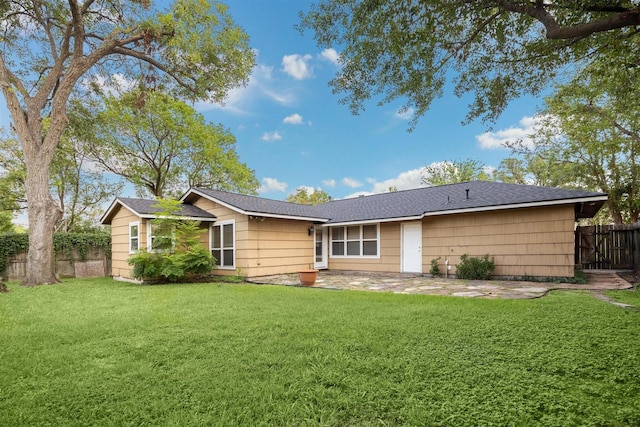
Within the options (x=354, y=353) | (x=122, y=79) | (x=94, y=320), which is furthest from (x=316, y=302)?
(x=122, y=79)

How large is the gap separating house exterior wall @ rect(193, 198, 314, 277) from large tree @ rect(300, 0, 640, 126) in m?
6.12

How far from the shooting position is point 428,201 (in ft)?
38.4

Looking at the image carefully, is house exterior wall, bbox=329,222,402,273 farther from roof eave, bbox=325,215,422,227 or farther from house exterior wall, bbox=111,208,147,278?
house exterior wall, bbox=111,208,147,278

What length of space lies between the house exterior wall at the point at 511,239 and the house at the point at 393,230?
24 millimetres

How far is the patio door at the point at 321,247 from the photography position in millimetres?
13328

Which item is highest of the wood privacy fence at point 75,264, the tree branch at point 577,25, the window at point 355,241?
the tree branch at point 577,25

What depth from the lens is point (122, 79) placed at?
14172 millimetres

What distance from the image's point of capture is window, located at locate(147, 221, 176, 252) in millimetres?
9578

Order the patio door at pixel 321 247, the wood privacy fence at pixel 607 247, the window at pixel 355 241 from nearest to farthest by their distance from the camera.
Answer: the wood privacy fence at pixel 607 247, the window at pixel 355 241, the patio door at pixel 321 247

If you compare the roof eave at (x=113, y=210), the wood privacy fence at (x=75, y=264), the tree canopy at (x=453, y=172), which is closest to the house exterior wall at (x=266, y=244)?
the roof eave at (x=113, y=210)

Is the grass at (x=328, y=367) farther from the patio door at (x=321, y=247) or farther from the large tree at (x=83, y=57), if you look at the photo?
the patio door at (x=321, y=247)

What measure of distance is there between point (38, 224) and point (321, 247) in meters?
10.0

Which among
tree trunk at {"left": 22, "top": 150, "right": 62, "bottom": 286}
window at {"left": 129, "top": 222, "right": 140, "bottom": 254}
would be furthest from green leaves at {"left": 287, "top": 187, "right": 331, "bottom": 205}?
tree trunk at {"left": 22, "top": 150, "right": 62, "bottom": 286}

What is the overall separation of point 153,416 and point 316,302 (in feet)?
13.1
